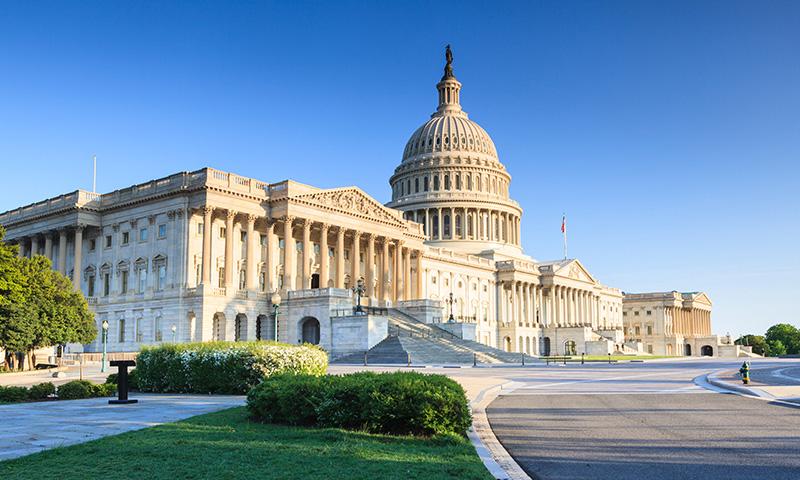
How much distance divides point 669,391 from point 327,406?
20.2 metres

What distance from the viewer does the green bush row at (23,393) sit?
982 inches

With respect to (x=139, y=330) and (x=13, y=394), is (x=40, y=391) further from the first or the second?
(x=139, y=330)

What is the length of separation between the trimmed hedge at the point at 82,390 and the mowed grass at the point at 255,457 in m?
11.1

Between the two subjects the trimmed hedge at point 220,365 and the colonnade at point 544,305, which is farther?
the colonnade at point 544,305

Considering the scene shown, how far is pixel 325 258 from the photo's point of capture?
83438 mm

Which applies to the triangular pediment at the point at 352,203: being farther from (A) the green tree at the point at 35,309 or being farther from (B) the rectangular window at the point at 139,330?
(A) the green tree at the point at 35,309

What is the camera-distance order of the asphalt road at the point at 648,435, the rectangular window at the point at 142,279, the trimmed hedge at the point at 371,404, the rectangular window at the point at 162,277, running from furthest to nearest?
1. the rectangular window at the point at 142,279
2. the rectangular window at the point at 162,277
3. the trimmed hedge at the point at 371,404
4. the asphalt road at the point at 648,435

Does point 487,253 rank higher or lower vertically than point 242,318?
higher

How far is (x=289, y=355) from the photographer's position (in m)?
28.1

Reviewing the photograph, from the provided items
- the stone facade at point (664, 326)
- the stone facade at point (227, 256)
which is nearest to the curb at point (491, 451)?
the stone facade at point (227, 256)

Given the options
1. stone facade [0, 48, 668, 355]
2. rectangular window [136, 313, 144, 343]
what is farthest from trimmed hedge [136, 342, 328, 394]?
rectangular window [136, 313, 144, 343]

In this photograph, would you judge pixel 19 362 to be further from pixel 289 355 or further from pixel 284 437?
pixel 284 437

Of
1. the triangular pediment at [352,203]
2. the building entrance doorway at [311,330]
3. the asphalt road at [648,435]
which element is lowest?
the asphalt road at [648,435]

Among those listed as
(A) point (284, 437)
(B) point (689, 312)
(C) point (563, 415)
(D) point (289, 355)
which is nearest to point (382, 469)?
(A) point (284, 437)
